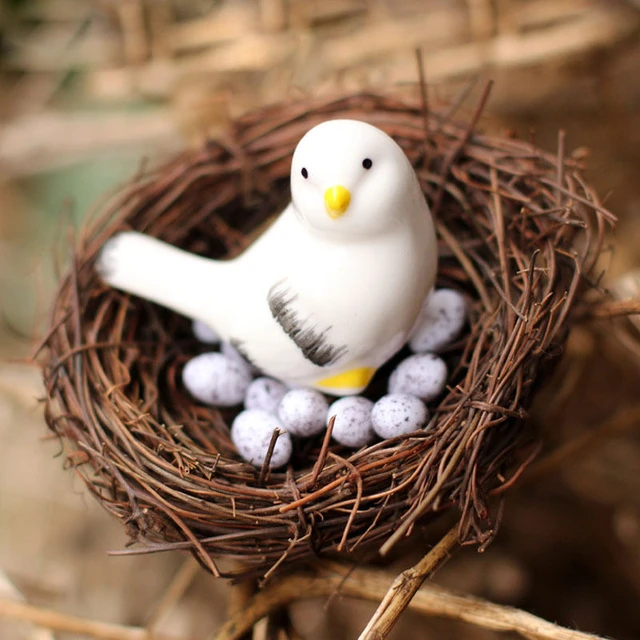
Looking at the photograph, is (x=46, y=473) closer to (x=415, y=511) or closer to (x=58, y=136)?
(x=58, y=136)

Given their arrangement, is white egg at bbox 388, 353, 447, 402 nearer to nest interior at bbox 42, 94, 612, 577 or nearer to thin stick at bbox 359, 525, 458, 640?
nest interior at bbox 42, 94, 612, 577

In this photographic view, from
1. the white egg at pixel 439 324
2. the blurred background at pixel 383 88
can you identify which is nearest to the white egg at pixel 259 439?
the white egg at pixel 439 324

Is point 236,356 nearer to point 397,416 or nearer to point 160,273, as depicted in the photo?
point 160,273

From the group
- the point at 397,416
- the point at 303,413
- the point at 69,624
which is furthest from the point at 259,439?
the point at 69,624

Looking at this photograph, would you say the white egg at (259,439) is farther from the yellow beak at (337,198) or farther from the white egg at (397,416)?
the yellow beak at (337,198)

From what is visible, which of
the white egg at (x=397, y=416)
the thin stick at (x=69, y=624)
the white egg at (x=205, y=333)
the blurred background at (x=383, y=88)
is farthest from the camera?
the blurred background at (x=383, y=88)

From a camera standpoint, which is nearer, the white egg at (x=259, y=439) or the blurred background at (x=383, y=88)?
the white egg at (x=259, y=439)
